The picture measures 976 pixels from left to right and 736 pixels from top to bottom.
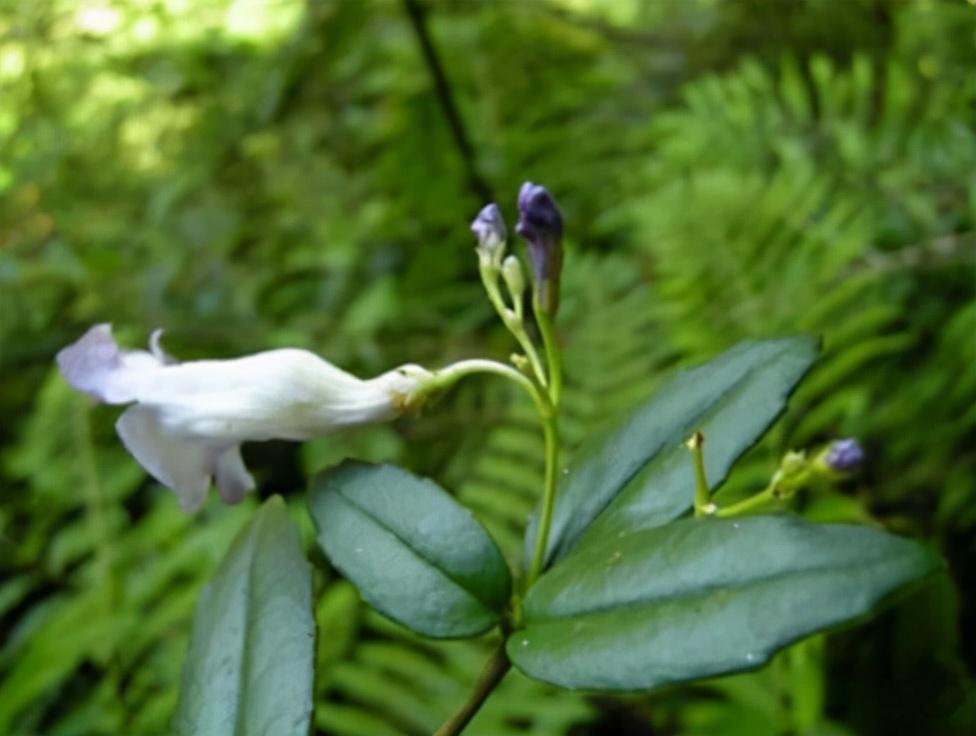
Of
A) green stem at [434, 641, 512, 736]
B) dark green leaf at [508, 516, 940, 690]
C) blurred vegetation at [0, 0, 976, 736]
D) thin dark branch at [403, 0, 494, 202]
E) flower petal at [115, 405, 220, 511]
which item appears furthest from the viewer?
thin dark branch at [403, 0, 494, 202]

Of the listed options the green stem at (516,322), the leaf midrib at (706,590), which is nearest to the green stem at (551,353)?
the green stem at (516,322)

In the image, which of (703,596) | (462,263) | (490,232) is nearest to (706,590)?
(703,596)

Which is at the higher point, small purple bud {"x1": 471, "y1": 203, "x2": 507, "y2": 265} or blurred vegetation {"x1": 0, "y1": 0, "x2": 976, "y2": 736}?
small purple bud {"x1": 471, "y1": 203, "x2": 507, "y2": 265}

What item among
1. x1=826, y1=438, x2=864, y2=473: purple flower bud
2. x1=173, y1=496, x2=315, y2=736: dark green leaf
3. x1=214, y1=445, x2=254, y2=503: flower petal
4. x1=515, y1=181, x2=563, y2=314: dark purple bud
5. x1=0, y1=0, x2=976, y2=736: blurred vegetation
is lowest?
x1=0, y1=0, x2=976, y2=736: blurred vegetation

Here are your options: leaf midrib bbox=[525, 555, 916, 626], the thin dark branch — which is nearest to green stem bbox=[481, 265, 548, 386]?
leaf midrib bbox=[525, 555, 916, 626]

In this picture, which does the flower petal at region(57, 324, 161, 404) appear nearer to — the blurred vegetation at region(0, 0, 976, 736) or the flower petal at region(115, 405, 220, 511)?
the flower petal at region(115, 405, 220, 511)

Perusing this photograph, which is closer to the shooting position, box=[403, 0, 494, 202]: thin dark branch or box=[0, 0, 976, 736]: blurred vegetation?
box=[0, 0, 976, 736]: blurred vegetation

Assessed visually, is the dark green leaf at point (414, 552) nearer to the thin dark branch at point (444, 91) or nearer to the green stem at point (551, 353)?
the green stem at point (551, 353)

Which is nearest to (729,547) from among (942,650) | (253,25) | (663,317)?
(942,650)
